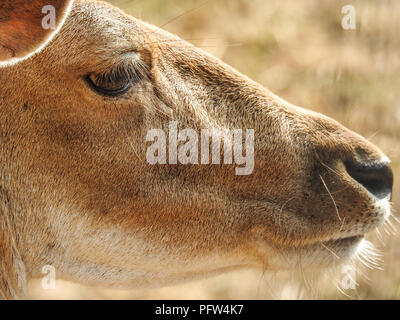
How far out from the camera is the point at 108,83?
9.19 ft

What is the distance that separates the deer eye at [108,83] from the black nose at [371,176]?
112cm

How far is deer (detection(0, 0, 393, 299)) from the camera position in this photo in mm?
2797

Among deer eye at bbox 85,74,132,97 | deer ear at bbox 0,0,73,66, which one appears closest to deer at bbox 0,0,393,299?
deer eye at bbox 85,74,132,97

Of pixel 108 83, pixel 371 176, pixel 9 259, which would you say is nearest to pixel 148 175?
pixel 108 83

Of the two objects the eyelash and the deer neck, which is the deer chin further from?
the deer neck

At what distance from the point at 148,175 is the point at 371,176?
3.45ft

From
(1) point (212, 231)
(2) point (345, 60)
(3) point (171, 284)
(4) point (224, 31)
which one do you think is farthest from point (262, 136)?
(4) point (224, 31)

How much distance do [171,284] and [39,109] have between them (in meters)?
1.10

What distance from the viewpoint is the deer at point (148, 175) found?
2797 mm

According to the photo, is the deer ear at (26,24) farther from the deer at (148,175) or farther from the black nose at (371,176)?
the black nose at (371,176)

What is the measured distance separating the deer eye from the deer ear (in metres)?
A: 0.36
